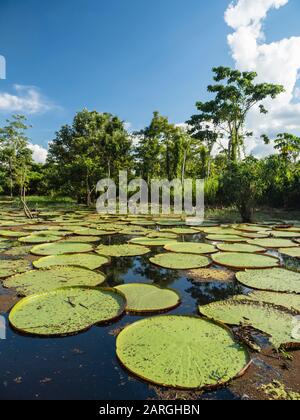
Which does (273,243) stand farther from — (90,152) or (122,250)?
(90,152)

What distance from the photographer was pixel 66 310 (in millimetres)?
2572

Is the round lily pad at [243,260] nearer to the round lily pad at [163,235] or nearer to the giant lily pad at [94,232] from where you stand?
the round lily pad at [163,235]

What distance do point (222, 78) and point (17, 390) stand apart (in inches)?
715

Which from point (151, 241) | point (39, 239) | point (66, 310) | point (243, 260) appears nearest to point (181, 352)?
point (66, 310)

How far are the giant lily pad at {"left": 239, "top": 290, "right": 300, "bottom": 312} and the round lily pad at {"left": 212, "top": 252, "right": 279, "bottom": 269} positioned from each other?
995 mm

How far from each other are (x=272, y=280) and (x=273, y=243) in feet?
7.50

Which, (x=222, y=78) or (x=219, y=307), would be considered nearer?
(x=219, y=307)

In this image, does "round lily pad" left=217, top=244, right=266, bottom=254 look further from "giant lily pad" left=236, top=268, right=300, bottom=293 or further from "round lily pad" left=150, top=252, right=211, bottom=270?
"giant lily pad" left=236, top=268, right=300, bottom=293

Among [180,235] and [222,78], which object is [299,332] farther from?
[222,78]

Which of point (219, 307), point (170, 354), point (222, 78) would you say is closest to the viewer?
point (170, 354)

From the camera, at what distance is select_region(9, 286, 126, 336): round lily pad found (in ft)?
7.44

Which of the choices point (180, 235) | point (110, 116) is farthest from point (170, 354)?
point (110, 116)

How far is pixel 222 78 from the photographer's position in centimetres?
1641

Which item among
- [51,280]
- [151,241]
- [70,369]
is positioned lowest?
[70,369]
